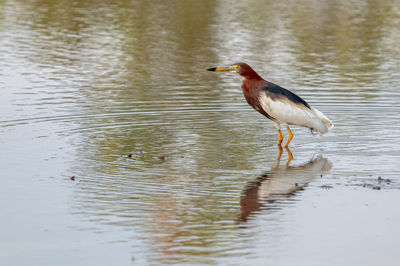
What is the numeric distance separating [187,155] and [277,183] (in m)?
2.06

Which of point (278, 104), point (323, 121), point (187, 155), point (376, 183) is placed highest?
point (278, 104)

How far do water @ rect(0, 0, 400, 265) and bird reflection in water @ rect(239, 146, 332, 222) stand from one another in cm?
3

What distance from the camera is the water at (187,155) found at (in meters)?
8.76

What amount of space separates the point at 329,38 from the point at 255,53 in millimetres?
5151

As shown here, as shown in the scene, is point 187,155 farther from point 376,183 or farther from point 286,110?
point 376,183

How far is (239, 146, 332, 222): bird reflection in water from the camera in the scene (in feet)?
33.6

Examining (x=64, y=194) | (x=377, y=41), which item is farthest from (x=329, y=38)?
(x=64, y=194)

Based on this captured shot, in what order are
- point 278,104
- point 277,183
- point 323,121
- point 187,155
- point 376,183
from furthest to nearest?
point 323,121 → point 278,104 → point 187,155 → point 277,183 → point 376,183

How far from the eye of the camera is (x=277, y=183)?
11414 millimetres

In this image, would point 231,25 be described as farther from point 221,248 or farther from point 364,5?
point 221,248

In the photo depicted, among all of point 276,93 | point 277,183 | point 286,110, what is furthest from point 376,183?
Result: point 276,93

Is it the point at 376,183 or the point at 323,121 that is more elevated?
the point at 376,183

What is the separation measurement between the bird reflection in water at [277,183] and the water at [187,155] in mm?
27

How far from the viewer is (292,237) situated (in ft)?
29.3
